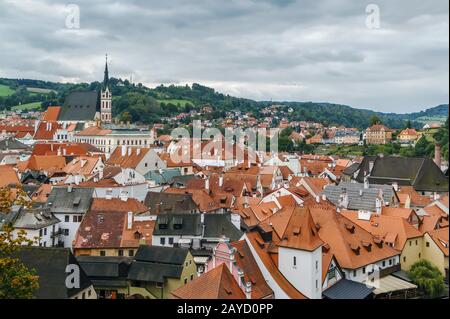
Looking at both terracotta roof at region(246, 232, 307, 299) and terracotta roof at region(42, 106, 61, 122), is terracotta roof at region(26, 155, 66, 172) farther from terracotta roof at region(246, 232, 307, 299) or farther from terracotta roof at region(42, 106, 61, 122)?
terracotta roof at region(42, 106, 61, 122)

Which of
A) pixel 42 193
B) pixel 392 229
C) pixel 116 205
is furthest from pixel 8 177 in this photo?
pixel 392 229

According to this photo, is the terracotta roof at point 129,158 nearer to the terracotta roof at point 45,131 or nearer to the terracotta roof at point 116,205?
the terracotta roof at point 116,205

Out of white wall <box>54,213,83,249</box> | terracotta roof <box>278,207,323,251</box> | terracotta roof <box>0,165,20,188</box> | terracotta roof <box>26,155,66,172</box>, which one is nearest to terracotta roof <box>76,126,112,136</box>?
terracotta roof <box>26,155,66,172</box>

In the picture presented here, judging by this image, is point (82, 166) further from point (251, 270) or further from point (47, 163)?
point (251, 270)

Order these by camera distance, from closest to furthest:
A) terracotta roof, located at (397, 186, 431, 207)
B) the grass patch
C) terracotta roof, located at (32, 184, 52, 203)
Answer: terracotta roof, located at (397, 186, 431, 207)
terracotta roof, located at (32, 184, 52, 203)
the grass patch

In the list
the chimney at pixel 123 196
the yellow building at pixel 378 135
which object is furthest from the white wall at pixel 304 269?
the yellow building at pixel 378 135
